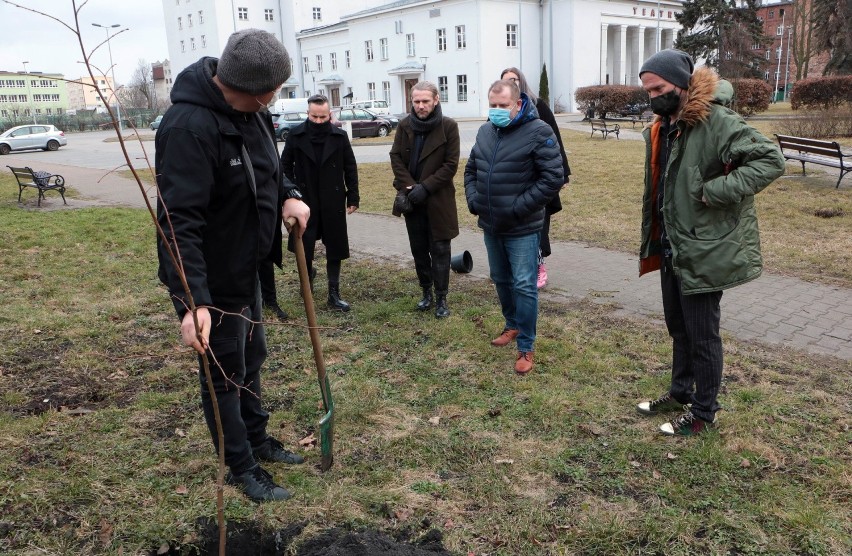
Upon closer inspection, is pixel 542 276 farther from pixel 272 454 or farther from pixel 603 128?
pixel 603 128

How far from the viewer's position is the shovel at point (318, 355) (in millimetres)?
2801

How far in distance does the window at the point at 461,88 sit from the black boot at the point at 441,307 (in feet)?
145

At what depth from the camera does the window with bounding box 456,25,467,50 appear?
156 feet

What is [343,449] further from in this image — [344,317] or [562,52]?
[562,52]

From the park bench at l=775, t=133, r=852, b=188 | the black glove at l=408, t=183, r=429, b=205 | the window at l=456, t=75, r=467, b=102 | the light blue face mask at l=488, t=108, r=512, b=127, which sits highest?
the window at l=456, t=75, r=467, b=102

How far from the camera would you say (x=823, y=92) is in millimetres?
26047

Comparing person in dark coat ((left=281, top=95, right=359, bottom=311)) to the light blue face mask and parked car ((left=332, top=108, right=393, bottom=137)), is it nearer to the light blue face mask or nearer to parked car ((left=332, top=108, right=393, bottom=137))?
the light blue face mask

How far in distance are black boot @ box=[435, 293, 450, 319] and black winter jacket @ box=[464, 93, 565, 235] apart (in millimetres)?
1329

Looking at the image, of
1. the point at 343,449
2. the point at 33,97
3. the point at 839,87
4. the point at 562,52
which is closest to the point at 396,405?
the point at 343,449

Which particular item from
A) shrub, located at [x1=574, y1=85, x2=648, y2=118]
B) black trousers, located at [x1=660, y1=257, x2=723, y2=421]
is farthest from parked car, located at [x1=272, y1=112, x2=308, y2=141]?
black trousers, located at [x1=660, y1=257, x2=723, y2=421]

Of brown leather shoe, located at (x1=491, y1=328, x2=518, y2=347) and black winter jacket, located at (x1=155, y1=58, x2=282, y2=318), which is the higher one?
black winter jacket, located at (x1=155, y1=58, x2=282, y2=318)

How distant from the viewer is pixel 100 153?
2884cm

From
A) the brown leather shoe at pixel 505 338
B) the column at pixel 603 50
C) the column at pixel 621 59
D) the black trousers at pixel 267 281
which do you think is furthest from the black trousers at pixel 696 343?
the column at pixel 621 59

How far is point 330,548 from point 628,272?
519 cm
